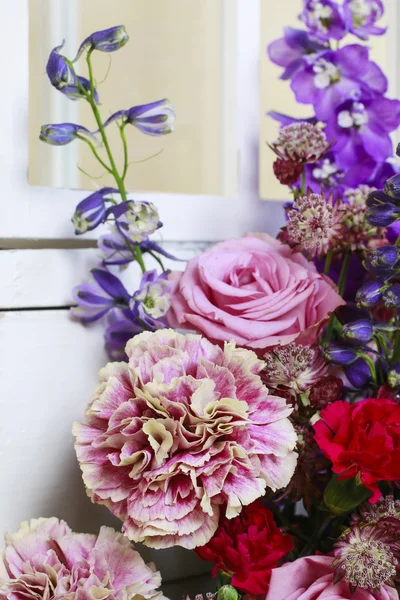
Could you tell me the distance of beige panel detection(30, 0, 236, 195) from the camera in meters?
0.74

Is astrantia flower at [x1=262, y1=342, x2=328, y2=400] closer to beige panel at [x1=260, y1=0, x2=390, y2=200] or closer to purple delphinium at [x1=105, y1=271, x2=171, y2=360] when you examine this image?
purple delphinium at [x1=105, y1=271, x2=171, y2=360]

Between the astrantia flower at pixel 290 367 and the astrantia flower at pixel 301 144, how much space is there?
0.58ft

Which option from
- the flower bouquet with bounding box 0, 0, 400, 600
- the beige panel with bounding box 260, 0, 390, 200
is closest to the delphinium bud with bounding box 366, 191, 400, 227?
the flower bouquet with bounding box 0, 0, 400, 600

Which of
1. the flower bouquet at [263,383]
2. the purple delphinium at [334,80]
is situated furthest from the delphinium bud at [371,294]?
the purple delphinium at [334,80]

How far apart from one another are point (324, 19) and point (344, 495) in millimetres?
453

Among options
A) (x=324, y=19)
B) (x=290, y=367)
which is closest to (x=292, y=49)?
(x=324, y=19)

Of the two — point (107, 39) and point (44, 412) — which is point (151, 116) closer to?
point (107, 39)

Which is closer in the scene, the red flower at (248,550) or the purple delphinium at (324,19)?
the red flower at (248,550)

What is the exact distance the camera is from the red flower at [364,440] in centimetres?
46

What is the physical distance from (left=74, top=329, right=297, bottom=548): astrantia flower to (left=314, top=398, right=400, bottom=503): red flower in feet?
0.09

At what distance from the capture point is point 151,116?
58 centimetres

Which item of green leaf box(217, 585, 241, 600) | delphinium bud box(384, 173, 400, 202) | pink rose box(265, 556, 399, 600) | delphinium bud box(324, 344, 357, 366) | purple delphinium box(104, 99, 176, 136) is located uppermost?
purple delphinium box(104, 99, 176, 136)

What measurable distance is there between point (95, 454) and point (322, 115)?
0.41m

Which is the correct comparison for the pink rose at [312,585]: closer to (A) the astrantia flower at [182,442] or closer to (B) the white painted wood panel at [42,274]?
(A) the astrantia flower at [182,442]
